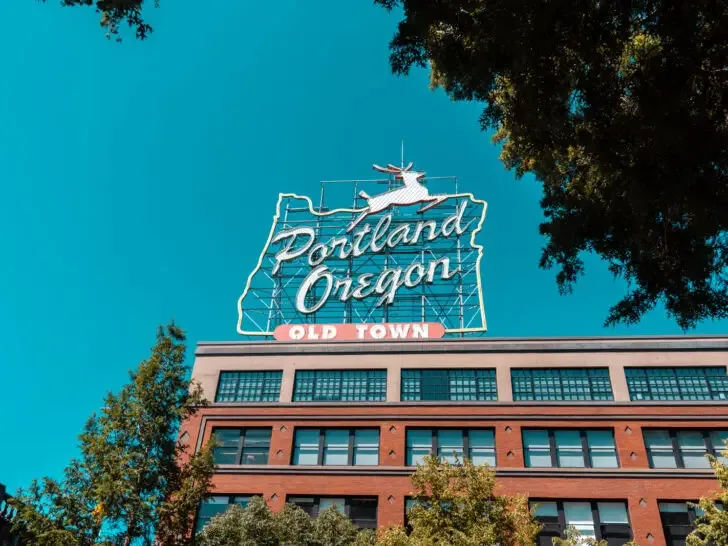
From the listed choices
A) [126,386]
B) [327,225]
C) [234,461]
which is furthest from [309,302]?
[126,386]

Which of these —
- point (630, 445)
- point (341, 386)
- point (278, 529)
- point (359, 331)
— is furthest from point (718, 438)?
point (278, 529)

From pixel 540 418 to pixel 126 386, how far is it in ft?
75.2

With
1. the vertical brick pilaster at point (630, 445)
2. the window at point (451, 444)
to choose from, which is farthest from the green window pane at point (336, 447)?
the vertical brick pilaster at point (630, 445)

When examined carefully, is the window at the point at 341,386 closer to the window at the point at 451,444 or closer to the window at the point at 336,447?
the window at the point at 336,447

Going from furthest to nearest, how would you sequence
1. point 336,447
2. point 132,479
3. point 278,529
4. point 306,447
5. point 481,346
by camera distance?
point 481,346 → point 306,447 → point 336,447 → point 278,529 → point 132,479

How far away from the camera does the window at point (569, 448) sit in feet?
118

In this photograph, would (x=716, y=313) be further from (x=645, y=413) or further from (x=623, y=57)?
(x=645, y=413)

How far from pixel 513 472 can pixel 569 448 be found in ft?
11.6

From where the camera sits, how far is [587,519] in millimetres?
34062

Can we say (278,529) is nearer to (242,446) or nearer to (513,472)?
(242,446)

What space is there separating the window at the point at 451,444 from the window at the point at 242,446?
8.07 metres

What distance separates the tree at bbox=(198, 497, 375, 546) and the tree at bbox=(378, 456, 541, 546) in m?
1.94

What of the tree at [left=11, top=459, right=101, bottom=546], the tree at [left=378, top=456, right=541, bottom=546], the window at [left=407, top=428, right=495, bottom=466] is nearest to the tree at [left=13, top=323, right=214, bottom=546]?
the tree at [left=11, top=459, right=101, bottom=546]

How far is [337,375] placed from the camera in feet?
134
